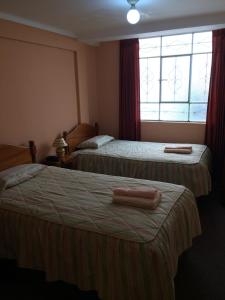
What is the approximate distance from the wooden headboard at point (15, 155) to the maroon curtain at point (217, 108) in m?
2.67

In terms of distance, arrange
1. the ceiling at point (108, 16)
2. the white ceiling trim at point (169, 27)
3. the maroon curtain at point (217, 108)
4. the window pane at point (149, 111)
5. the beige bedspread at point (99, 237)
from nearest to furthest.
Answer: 1. the beige bedspread at point (99, 237)
2. the ceiling at point (108, 16)
3. the white ceiling trim at point (169, 27)
4. the maroon curtain at point (217, 108)
5. the window pane at point (149, 111)

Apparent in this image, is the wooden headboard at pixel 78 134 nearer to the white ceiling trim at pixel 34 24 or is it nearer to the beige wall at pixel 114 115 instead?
the beige wall at pixel 114 115

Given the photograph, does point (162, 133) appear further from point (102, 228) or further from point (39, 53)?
point (102, 228)

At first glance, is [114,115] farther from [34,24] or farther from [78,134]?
[34,24]

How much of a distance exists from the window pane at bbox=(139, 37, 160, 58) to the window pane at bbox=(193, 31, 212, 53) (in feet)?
1.99

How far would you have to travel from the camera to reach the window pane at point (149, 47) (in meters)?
4.21

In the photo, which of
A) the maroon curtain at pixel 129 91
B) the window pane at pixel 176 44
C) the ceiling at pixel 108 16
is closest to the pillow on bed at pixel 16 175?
the ceiling at pixel 108 16

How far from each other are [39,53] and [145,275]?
3015 millimetres

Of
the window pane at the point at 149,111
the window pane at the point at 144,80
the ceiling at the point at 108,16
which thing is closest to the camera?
the ceiling at the point at 108,16

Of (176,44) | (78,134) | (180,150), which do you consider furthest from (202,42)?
(78,134)

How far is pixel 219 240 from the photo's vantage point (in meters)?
2.56

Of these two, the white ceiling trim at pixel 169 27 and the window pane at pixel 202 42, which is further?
the window pane at pixel 202 42

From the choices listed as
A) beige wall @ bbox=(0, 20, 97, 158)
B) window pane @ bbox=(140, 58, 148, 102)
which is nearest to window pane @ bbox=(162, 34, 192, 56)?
window pane @ bbox=(140, 58, 148, 102)

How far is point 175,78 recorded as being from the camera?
4184 millimetres
